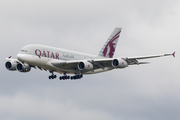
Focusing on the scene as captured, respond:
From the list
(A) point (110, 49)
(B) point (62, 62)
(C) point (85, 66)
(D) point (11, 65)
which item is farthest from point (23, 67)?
(A) point (110, 49)

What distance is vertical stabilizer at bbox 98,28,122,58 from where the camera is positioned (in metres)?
86.4

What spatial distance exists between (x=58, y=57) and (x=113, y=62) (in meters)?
9.38

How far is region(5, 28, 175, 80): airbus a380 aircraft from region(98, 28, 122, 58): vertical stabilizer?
11.5 ft

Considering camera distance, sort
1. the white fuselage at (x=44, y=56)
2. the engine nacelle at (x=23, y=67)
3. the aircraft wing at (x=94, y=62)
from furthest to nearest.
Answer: the engine nacelle at (x=23, y=67) < the aircraft wing at (x=94, y=62) < the white fuselage at (x=44, y=56)

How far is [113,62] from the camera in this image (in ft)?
246

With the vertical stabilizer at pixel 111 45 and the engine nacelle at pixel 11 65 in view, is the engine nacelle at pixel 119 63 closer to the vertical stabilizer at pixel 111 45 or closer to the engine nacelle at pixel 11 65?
the vertical stabilizer at pixel 111 45

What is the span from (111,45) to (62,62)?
50.4 feet

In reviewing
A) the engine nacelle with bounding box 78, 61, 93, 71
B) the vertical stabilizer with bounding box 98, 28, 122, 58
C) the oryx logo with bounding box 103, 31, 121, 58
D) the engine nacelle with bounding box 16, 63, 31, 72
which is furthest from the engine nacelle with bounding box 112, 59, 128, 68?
the engine nacelle with bounding box 16, 63, 31, 72

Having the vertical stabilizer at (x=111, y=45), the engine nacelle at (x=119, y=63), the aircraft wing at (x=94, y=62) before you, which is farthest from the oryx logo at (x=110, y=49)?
the engine nacelle at (x=119, y=63)

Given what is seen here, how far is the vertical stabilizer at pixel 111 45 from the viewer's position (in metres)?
86.4

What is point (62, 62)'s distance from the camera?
7569 centimetres

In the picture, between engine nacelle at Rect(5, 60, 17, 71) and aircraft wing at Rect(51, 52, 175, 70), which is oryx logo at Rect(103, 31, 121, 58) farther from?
engine nacelle at Rect(5, 60, 17, 71)

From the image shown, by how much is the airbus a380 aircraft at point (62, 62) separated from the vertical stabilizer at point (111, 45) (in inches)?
138

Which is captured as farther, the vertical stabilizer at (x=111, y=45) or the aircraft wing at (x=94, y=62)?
the vertical stabilizer at (x=111, y=45)
